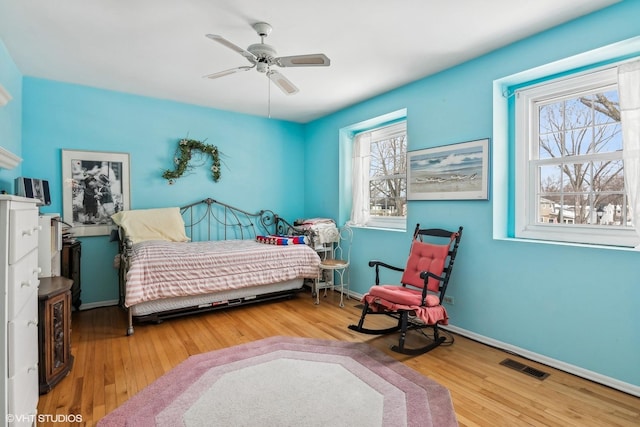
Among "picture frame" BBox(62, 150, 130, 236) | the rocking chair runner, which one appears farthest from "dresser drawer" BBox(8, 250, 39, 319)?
"picture frame" BBox(62, 150, 130, 236)

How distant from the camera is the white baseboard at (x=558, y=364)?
2.17m

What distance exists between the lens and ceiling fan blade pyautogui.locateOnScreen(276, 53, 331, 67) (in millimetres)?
2256

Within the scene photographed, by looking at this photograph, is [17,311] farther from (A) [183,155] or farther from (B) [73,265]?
(A) [183,155]

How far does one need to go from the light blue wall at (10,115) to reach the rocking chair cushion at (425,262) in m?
3.70

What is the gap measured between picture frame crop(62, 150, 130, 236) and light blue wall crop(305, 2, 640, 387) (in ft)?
10.7

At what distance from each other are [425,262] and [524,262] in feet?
2.65

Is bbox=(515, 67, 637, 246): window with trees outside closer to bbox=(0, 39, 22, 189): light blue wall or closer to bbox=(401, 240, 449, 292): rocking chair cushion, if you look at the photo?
bbox=(401, 240, 449, 292): rocking chair cushion

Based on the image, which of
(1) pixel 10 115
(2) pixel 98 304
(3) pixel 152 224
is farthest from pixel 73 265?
(1) pixel 10 115

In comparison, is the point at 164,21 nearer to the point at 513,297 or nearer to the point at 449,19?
the point at 449,19

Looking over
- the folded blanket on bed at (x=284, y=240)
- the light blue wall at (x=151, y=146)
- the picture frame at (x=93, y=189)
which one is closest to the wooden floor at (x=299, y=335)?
the folded blanket on bed at (x=284, y=240)

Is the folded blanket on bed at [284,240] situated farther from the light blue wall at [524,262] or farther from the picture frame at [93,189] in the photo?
the picture frame at [93,189]

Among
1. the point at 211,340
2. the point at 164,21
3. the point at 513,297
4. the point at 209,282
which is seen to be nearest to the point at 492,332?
the point at 513,297

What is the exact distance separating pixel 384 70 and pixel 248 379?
303cm

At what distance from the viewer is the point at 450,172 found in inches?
126
